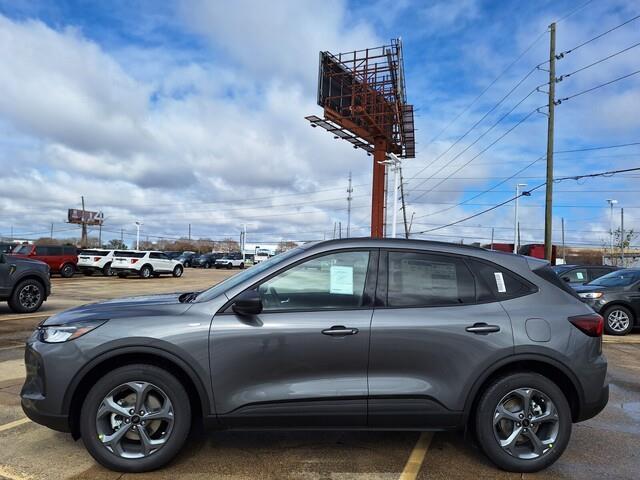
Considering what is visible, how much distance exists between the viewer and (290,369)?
11.7 ft

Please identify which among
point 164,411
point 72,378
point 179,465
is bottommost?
point 179,465

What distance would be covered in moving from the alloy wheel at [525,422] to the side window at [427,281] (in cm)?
79

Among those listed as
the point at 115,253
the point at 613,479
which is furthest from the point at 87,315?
the point at 115,253

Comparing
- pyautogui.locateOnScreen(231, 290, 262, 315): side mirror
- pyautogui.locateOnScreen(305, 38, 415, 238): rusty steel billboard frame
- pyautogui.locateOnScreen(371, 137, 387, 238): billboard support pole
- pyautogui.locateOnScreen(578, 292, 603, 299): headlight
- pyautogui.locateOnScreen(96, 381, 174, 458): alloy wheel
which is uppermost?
pyautogui.locateOnScreen(305, 38, 415, 238): rusty steel billboard frame

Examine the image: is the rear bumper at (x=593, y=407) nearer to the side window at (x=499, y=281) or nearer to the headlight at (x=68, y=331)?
the side window at (x=499, y=281)

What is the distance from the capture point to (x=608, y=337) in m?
10.5

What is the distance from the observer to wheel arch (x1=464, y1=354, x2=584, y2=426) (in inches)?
145

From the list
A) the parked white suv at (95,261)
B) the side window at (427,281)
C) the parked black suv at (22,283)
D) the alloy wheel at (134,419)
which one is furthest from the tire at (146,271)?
the side window at (427,281)

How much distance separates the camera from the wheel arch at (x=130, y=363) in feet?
11.5

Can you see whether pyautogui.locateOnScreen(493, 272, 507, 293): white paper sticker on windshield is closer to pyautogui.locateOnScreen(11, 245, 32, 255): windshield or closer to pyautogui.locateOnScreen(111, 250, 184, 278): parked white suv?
pyautogui.locateOnScreen(11, 245, 32, 255): windshield

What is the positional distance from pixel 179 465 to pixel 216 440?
0.54 metres

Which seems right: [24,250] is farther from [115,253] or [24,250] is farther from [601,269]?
[601,269]

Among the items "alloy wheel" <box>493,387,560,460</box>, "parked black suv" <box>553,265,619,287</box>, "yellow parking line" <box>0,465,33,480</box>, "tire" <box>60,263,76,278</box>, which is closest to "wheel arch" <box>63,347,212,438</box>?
"yellow parking line" <box>0,465,33,480</box>

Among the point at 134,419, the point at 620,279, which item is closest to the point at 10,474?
the point at 134,419
